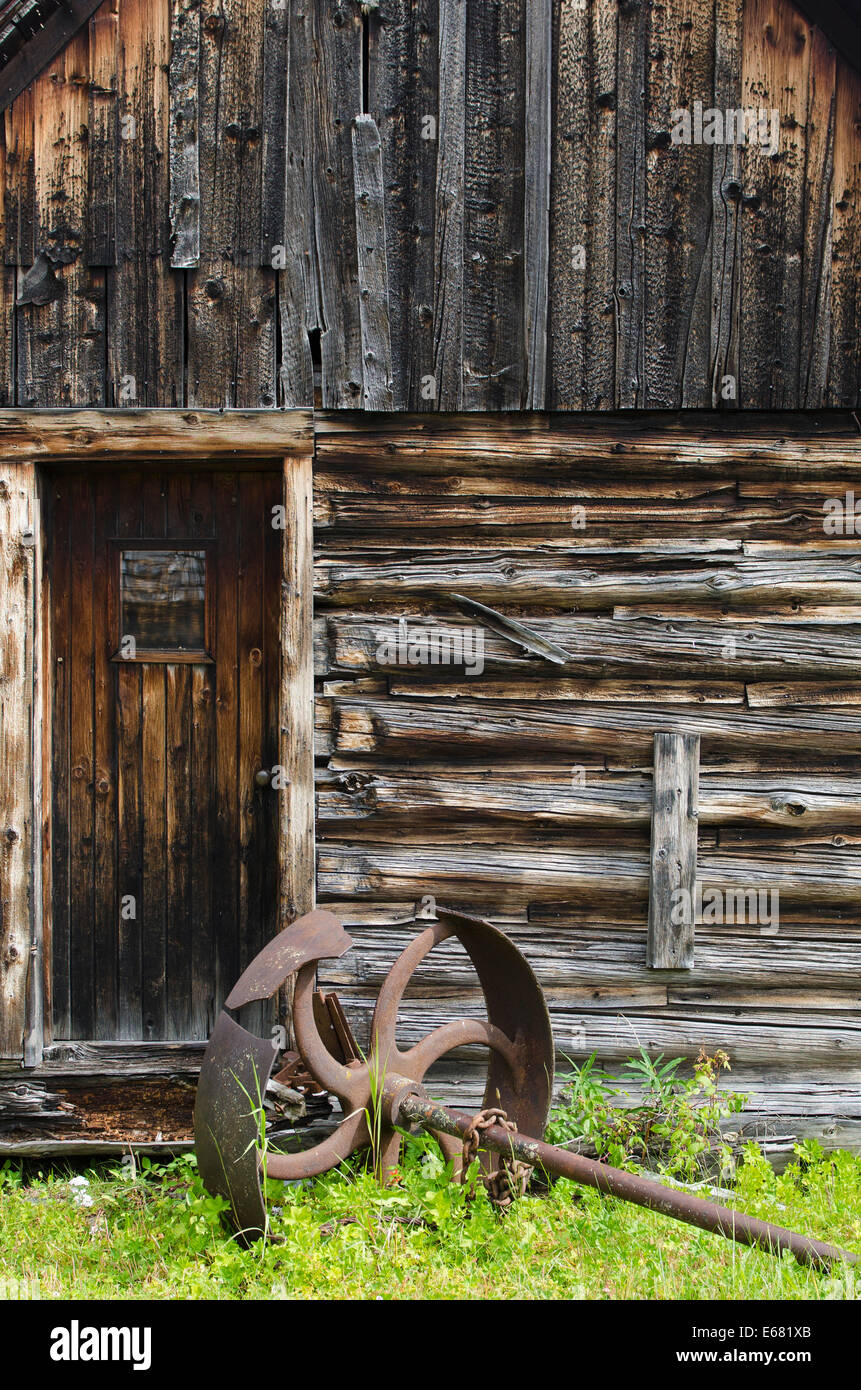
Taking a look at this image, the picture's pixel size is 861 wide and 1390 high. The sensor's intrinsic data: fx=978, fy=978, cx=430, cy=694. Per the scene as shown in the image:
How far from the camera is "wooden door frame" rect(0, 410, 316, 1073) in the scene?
4.04m

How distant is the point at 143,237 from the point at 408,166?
1.14m

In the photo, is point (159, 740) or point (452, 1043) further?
point (159, 740)

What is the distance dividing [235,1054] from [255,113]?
3664mm

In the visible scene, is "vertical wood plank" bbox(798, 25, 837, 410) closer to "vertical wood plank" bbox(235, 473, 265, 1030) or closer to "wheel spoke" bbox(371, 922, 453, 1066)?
"vertical wood plank" bbox(235, 473, 265, 1030)

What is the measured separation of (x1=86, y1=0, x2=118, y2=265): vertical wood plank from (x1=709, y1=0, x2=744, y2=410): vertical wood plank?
250 cm

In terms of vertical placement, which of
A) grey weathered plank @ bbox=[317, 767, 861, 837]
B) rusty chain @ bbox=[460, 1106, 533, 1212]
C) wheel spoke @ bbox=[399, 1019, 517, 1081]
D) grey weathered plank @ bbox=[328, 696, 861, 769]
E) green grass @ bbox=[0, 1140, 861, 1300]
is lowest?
green grass @ bbox=[0, 1140, 861, 1300]

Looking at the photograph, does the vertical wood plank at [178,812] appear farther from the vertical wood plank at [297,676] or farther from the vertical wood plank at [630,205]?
the vertical wood plank at [630,205]

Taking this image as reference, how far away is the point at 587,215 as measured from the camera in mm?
4074

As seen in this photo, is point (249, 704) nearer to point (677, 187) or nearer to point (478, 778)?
point (478, 778)

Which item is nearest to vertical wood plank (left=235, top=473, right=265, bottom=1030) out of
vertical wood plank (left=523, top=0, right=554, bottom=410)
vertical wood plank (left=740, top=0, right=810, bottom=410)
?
vertical wood plank (left=523, top=0, right=554, bottom=410)

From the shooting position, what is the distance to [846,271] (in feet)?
13.5

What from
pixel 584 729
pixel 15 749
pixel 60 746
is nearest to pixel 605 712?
pixel 584 729

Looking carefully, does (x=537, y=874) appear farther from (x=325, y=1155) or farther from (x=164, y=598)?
(x=164, y=598)
